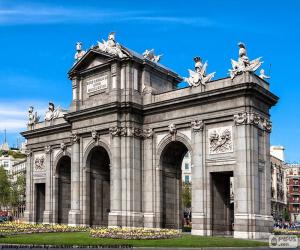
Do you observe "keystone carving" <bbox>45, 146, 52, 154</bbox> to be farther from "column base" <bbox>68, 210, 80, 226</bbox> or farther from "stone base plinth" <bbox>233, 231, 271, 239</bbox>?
"stone base plinth" <bbox>233, 231, 271, 239</bbox>

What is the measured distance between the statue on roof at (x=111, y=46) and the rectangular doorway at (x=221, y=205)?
16.3 meters

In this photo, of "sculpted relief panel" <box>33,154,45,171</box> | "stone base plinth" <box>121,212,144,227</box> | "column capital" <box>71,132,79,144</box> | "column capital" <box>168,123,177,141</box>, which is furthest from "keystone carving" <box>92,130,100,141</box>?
"sculpted relief panel" <box>33,154,45,171</box>

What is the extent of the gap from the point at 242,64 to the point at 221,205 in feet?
44.2

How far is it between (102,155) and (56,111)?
38.9 ft

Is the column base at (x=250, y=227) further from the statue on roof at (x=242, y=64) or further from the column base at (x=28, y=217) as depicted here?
the column base at (x=28, y=217)

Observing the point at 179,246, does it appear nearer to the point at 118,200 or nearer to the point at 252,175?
the point at 252,175

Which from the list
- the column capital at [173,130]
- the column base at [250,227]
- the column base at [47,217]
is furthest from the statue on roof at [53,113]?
the column base at [250,227]

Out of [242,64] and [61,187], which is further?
[61,187]

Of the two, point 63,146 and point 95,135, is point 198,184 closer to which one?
point 95,135

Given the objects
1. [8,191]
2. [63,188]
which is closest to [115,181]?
[63,188]

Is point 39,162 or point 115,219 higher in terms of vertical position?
point 39,162

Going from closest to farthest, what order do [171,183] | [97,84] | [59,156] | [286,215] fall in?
1. [171,183]
2. [97,84]
3. [59,156]
4. [286,215]

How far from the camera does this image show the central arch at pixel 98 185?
5738 cm

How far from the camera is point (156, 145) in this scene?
53.8 m
